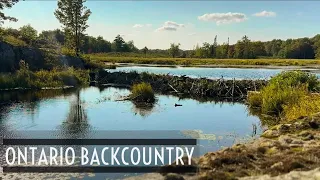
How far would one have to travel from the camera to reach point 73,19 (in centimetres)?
6262

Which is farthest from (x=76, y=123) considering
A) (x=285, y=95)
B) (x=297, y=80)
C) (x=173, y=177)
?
(x=297, y=80)

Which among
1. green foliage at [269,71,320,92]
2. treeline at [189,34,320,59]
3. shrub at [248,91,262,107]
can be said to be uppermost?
Result: treeline at [189,34,320,59]

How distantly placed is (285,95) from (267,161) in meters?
12.3

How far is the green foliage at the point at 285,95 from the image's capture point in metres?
18.9

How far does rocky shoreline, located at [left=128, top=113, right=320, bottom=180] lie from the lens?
7971mm

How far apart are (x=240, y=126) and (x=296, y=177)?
35.3 feet

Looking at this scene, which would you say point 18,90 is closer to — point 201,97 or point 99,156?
point 201,97

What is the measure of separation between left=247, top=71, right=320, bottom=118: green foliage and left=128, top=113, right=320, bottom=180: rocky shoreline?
6050 mm

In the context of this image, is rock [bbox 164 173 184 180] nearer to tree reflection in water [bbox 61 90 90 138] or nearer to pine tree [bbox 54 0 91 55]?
tree reflection in water [bbox 61 90 90 138]

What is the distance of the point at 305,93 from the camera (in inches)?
816

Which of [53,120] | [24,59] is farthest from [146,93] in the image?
[24,59]

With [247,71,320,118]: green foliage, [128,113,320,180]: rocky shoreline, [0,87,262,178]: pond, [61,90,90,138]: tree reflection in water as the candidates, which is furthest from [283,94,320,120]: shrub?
[61,90,90,138]: tree reflection in water

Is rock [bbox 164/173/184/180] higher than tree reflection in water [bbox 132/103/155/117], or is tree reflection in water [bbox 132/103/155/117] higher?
rock [bbox 164/173/184/180]

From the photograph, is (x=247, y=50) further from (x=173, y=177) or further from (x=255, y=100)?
(x=173, y=177)
